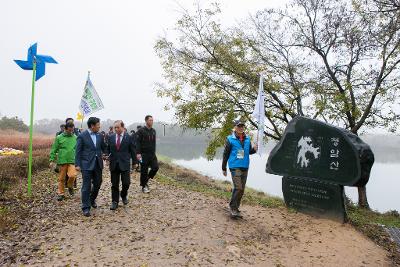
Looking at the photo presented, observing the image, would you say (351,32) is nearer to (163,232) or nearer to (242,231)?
(242,231)

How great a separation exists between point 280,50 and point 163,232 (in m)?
10.4

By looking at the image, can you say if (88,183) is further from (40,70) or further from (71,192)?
(40,70)

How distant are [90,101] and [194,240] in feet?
25.6

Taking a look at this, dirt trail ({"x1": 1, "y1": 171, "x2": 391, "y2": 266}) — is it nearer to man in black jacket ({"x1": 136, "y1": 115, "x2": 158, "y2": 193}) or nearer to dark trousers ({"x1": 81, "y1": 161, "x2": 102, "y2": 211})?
dark trousers ({"x1": 81, "y1": 161, "x2": 102, "y2": 211})

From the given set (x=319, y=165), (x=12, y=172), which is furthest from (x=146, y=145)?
(x=12, y=172)

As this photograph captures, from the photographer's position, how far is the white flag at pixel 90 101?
489 inches

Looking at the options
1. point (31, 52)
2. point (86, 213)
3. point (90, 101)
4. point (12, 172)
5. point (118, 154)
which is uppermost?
point (31, 52)

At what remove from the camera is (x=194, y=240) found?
20.6 ft

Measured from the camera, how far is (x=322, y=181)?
8.30 meters

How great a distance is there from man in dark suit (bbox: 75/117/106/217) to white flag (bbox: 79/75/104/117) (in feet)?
16.0

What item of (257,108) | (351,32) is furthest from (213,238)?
(351,32)

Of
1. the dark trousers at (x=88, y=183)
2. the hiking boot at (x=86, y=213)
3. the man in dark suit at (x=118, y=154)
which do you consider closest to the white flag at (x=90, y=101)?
the man in dark suit at (x=118, y=154)

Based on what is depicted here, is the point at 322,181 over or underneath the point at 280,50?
underneath

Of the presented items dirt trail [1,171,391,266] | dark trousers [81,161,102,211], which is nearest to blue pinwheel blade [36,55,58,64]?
dark trousers [81,161,102,211]
